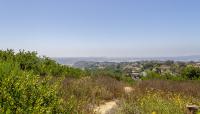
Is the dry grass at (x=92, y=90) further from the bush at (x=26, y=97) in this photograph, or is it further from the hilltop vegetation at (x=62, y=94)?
the bush at (x=26, y=97)

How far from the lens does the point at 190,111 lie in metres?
9.26

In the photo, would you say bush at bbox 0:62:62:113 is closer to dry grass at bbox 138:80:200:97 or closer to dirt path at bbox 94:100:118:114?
dirt path at bbox 94:100:118:114

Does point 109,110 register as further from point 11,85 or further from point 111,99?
point 11,85

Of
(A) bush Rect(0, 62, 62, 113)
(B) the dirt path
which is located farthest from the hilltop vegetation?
(B) the dirt path

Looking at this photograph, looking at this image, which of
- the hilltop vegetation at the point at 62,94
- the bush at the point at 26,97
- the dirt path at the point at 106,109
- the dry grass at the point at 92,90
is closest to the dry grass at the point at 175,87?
the hilltop vegetation at the point at 62,94

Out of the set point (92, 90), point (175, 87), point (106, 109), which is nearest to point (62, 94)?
point (106, 109)

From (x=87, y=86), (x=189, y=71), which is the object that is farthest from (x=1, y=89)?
(x=189, y=71)

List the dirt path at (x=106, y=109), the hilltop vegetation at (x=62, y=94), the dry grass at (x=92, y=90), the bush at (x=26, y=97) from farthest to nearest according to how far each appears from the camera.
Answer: the dry grass at (x=92, y=90) → the dirt path at (x=106, y=109) → the hilltop vegetation at (x=62, y=94) → the bush at (x=26, y=97)

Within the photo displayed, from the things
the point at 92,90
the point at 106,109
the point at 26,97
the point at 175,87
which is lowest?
the point at 106,109

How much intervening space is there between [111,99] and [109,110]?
112 inches

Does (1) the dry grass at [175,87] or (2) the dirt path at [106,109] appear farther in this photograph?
(1) the dry grass at [175,87]

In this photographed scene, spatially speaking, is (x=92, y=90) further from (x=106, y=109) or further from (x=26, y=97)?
(x=26, y=97)

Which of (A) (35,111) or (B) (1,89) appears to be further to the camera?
(B) (1,89)

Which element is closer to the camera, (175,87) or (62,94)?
(62,94)
